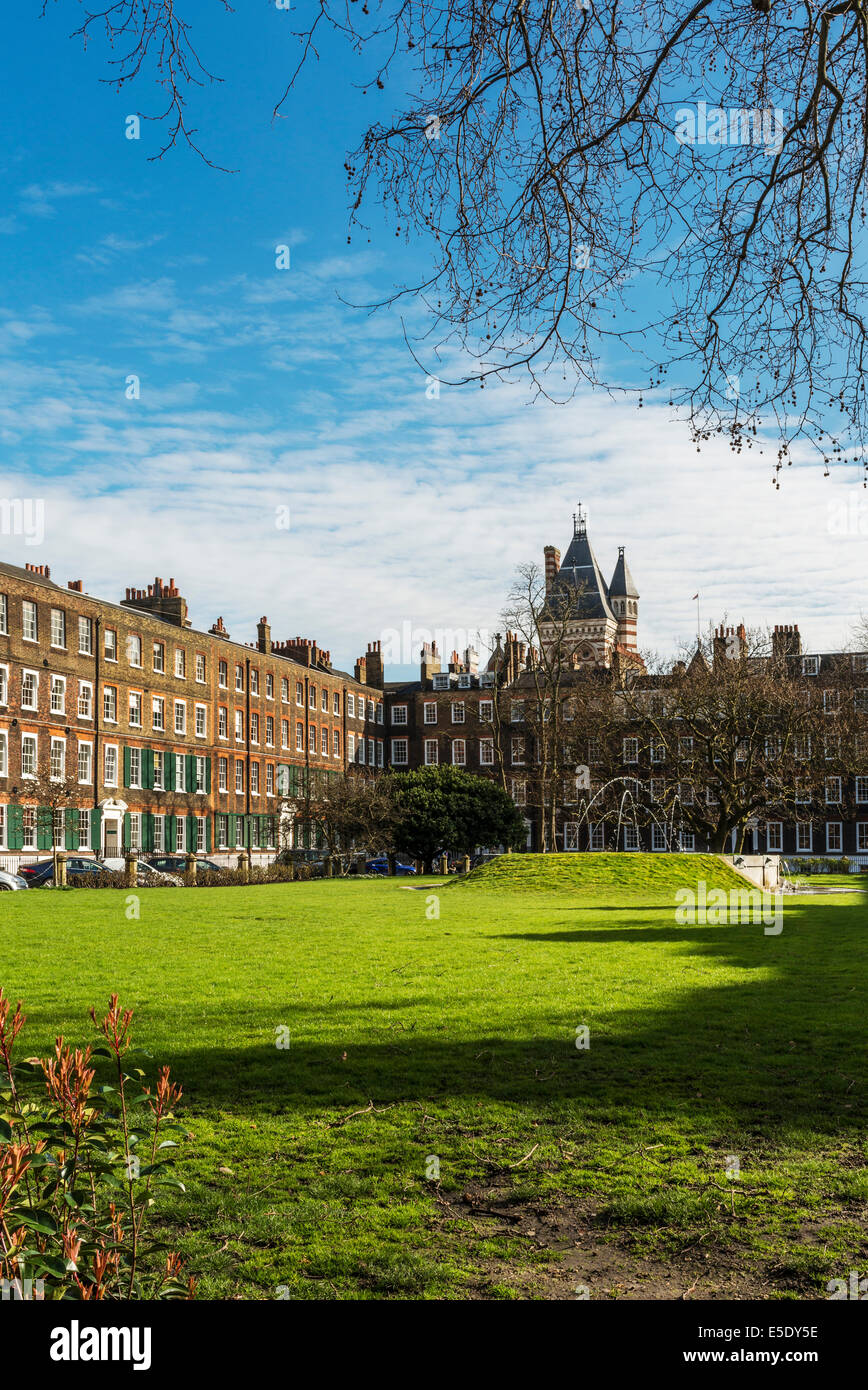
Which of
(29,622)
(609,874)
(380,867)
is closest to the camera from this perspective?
(609,874)

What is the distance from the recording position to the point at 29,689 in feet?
147

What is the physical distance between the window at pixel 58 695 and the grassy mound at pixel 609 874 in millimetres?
21744

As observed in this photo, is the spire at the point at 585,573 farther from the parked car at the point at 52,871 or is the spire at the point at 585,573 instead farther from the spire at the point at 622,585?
the parked car at the point at 52,871

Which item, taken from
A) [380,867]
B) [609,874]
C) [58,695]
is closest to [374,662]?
[380,867]

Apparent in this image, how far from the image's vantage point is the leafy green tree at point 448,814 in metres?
49.7

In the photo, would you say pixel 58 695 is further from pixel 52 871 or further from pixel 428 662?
pixel 428 662

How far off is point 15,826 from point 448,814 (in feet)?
59.6

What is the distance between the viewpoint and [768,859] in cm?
3294

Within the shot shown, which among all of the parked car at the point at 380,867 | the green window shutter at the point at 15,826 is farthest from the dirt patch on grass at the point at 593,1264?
the parked car at the point at 380,867

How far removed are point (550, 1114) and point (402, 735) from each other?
7363 cm

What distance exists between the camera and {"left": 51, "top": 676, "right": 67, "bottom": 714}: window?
46094 mm

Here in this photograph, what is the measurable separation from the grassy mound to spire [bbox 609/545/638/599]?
222 feet

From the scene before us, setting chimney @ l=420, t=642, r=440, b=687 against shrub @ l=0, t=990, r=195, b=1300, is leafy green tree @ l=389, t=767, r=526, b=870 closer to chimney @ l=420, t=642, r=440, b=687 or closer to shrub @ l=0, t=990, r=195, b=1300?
chimney @ l=420, t=642, r=440, b=687

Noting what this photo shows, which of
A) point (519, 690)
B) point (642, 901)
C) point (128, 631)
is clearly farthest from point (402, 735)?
point (642, 901)
